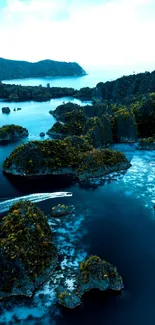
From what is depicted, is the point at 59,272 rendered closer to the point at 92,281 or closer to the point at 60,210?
the point at 92,281

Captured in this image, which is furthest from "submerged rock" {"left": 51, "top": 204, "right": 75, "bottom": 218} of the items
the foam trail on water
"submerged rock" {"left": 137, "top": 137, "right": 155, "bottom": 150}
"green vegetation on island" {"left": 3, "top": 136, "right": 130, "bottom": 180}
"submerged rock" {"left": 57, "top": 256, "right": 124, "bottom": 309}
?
"submerged rock" {"left": 137, "top": 137, "right": 155, "bottom": 150}

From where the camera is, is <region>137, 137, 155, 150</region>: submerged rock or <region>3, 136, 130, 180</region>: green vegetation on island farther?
<region>137, 137, 155, 150</region>: submerged rock

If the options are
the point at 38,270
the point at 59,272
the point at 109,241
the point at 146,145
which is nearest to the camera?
the point at 38,270

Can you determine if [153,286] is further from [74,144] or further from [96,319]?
[74,144]

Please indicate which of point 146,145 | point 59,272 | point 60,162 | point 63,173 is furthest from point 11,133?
point 59,272

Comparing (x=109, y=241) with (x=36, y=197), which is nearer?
(x=109, y=241)

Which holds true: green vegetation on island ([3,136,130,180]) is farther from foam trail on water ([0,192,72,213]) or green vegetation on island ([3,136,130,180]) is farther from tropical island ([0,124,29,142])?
tropical island ([0,124,29,142])

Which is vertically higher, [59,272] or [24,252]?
[24,252]
